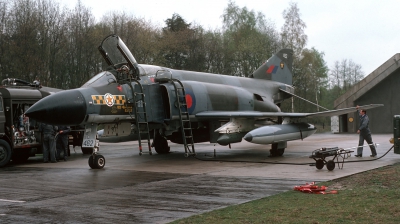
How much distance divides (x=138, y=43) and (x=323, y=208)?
1381 inches

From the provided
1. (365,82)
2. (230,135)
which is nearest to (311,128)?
(230,135)

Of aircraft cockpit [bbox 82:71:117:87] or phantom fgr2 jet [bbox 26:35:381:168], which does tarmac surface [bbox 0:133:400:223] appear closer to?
phantom fgr2 jet [bbox 26:35:381:168]

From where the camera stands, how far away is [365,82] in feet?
105

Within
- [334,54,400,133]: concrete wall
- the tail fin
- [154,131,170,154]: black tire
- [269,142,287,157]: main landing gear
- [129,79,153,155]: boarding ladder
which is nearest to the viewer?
[129,79,153,155]: boarding ladder

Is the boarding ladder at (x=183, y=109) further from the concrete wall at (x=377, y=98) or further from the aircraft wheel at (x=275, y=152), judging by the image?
the concrete wall at (x=377, y=98)

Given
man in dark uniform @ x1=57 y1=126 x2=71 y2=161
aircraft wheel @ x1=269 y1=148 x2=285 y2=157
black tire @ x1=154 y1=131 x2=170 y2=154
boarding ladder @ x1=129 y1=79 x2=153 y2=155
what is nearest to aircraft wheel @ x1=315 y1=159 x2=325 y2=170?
aircraft wheel @ x1=269 y1=148 x2=285 y2=157

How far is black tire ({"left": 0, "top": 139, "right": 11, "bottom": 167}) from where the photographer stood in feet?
46.3

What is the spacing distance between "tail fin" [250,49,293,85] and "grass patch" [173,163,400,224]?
11.8 metres

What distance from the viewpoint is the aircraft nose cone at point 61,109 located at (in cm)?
1197

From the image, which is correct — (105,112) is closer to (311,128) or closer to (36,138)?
(36,138)

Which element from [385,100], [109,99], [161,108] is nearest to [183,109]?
[161,108]

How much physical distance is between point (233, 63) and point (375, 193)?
140 feet

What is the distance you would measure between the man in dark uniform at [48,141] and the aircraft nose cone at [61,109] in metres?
2.76

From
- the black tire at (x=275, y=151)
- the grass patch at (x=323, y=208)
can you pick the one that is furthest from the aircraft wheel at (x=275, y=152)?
the grass patch at (x=323, y=208)
